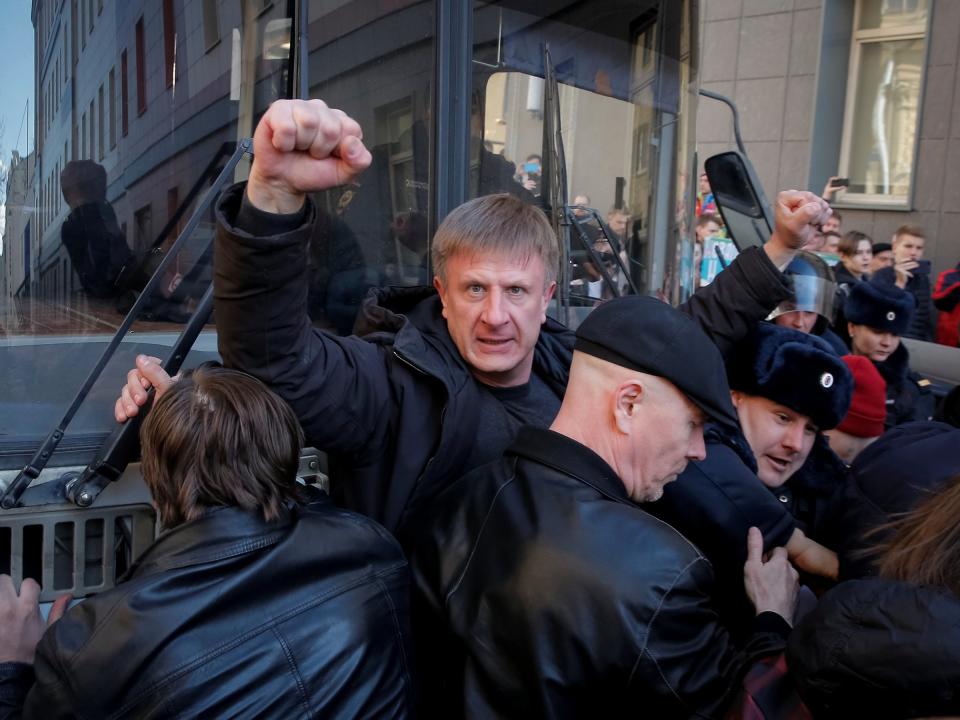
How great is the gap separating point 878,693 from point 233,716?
1.01m

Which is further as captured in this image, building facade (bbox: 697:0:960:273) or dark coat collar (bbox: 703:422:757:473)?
building facade (bbox: 697:0:960:273)

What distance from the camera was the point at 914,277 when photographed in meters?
6.91

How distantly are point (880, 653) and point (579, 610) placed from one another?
516 millimetres

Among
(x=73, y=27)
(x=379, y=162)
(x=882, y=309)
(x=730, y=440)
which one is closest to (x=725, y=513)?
(x=730, y=440)

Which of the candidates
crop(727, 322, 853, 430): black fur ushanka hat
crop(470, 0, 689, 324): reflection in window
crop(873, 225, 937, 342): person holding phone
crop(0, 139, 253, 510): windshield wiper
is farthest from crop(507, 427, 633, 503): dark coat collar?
crop(873, 225, 937, 342): person holding phone

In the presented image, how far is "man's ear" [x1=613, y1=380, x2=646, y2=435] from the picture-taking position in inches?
73.0

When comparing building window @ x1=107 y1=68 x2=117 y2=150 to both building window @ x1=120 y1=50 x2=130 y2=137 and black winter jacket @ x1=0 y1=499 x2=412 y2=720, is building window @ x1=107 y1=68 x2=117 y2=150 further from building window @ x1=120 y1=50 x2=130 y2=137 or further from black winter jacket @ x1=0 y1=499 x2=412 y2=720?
black winter jacket @ x1=0 y1=499 x2=412 y2=720

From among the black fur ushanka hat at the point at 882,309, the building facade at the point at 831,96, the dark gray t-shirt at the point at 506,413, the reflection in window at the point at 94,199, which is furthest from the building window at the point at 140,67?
the building facade at the point at 831,96

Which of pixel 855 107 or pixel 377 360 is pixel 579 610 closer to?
pixel 377 360

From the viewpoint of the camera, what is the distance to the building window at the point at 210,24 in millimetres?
2564

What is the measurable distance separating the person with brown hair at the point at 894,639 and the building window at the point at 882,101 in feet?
33.7

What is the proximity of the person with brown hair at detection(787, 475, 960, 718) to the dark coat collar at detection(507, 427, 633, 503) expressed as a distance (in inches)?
18.2

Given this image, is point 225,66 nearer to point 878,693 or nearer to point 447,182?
point 447,182

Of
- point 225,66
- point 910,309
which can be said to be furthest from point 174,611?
point 910,309
